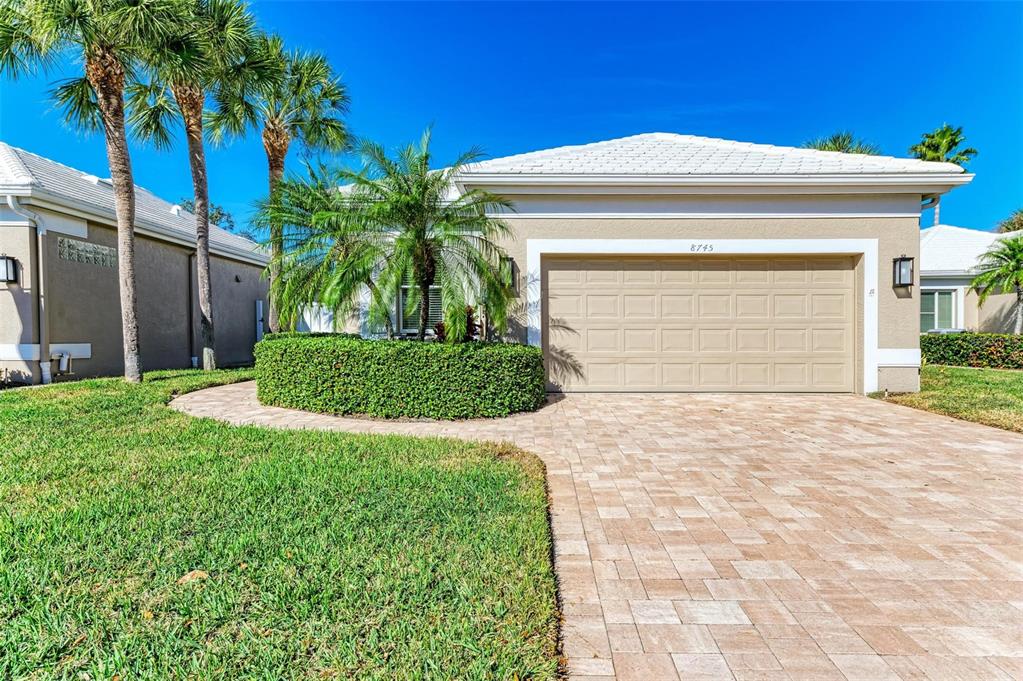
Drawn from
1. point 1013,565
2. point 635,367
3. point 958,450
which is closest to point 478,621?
point 1013,565

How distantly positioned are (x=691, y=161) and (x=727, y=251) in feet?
6.55

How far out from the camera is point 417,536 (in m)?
2.99

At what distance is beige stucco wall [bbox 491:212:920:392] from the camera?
329 inches

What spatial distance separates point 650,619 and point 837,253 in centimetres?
867

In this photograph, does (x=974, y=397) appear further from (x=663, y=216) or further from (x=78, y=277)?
(x=78, y=277)

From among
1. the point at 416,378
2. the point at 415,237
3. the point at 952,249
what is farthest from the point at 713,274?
the point at 952,249

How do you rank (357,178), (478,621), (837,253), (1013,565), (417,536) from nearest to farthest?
(478,621) → (1013,565) → (417,536) → (357,178) → (837,253)

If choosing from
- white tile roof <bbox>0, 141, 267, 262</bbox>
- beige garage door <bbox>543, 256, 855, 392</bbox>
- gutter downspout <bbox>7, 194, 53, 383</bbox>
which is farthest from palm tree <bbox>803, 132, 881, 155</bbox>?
gutter downspout <bbox>7, 194, 53, 383</bbox>

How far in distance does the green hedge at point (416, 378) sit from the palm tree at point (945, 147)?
90.4 feet

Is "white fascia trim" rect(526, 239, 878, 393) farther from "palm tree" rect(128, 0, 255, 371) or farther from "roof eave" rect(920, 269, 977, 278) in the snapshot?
"roof eave" rect(920, 269, 977, 278)

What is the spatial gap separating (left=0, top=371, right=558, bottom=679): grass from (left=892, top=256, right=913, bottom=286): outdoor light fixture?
26.1 ft

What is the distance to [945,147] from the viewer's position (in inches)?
909

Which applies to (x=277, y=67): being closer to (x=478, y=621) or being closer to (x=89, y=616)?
(x=89, y=616)

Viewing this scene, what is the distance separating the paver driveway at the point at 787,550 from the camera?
6.78 ft
